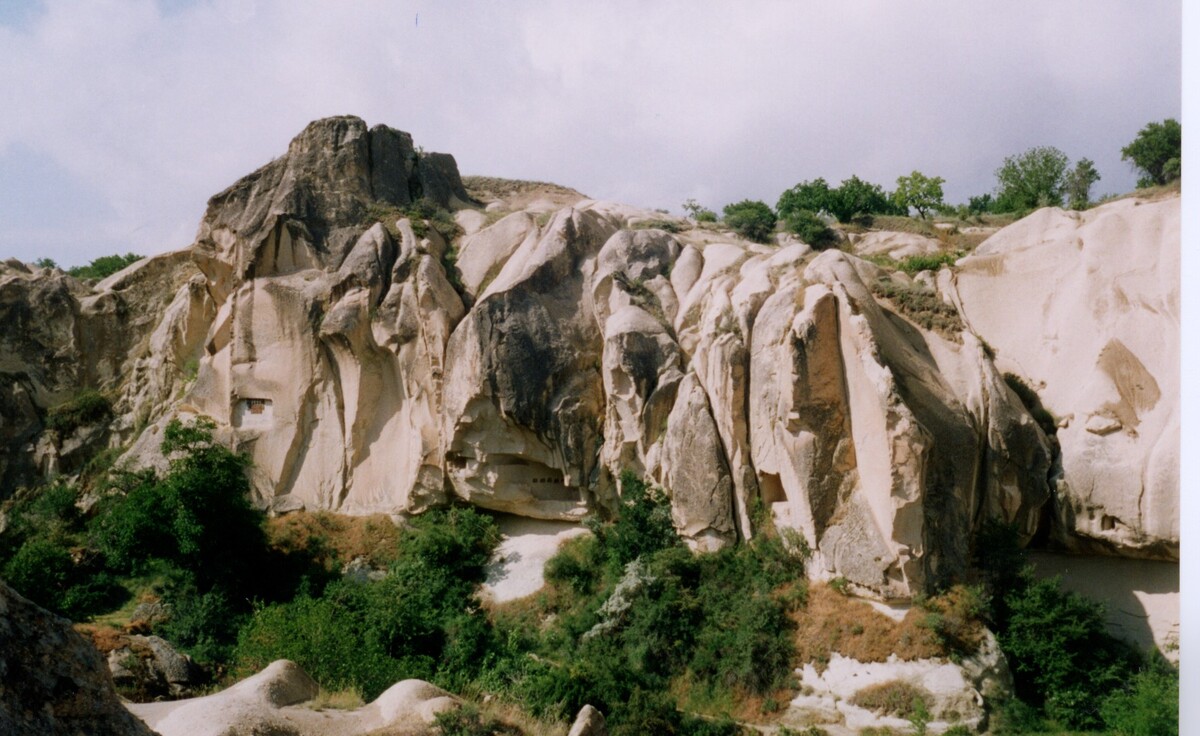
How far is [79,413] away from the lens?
27.0m

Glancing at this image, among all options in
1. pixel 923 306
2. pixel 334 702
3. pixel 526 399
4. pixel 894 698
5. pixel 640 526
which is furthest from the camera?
pixel 526 399

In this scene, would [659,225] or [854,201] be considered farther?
[854,201]

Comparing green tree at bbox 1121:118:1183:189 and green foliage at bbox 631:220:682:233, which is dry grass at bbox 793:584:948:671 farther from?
green tree at bbox 1121:118:1183:189

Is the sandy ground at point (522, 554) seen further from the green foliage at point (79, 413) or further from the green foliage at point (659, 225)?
the green foliage at point (79, 413)

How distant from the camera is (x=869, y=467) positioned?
16031mm

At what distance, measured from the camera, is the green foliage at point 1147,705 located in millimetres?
12258

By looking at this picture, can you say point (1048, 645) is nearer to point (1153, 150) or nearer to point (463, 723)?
point (463, 723)

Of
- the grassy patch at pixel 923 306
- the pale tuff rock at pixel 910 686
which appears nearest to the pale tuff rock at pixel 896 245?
the grassy patch at pixel 923 306

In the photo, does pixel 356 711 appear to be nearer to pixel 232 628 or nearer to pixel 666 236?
pixel 232 628

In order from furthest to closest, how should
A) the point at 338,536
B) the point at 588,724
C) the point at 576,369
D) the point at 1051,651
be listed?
the point at 338,536 < the point at 576,369 < the point at 1051,651 < the point at 588,724

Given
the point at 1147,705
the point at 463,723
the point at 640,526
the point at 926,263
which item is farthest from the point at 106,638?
the point at 926,263

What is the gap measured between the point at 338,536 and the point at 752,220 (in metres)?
16.3

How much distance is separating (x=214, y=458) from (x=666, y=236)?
12331 mm

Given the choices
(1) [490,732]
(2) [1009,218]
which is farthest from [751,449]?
(2) [1009,218]
